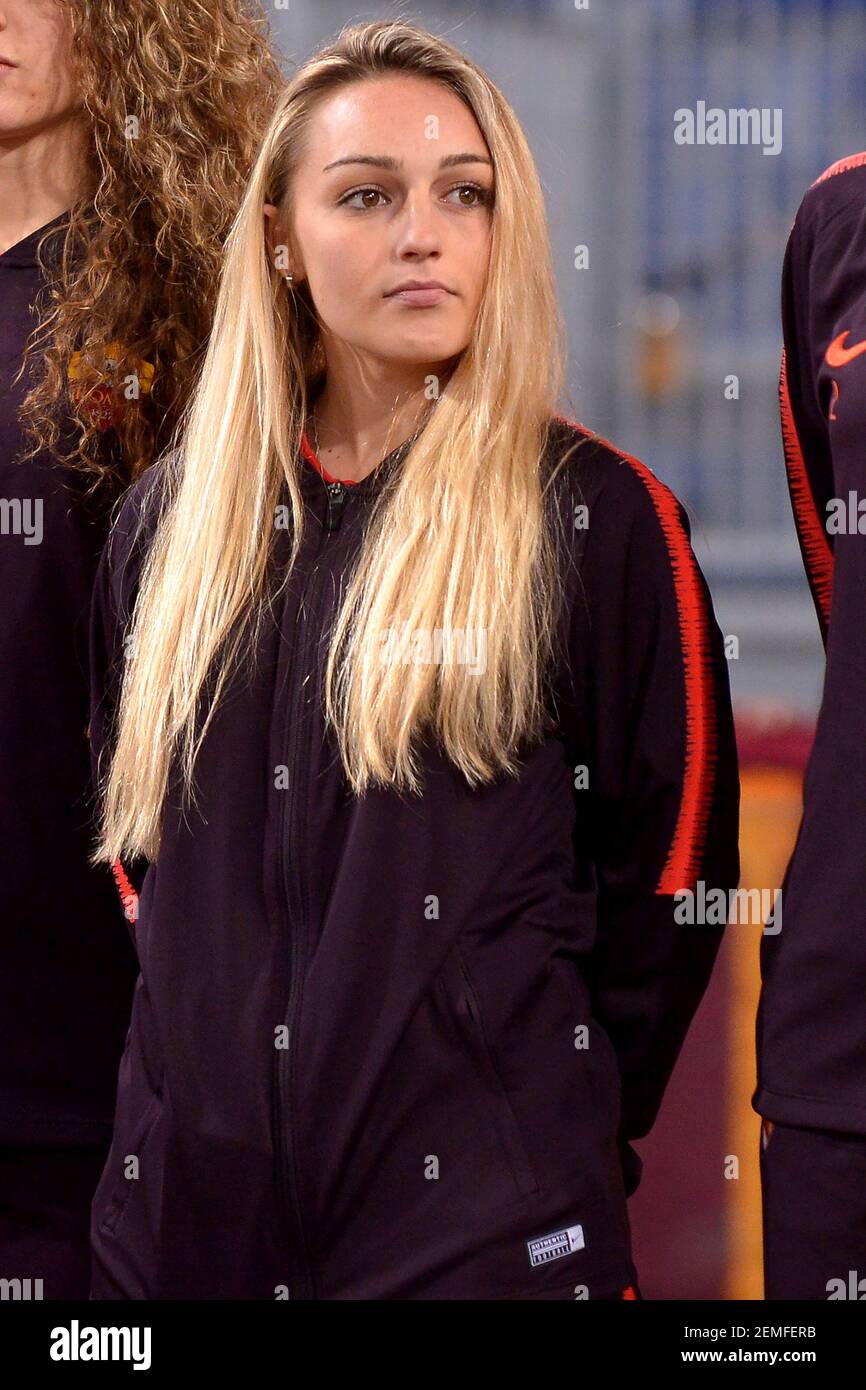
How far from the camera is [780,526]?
303 centimetres

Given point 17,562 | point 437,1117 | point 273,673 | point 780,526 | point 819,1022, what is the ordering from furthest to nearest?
point 780,526
point 17,562
point 273,673
point 437,1117
point 819,1022

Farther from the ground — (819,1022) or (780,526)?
(780,526)

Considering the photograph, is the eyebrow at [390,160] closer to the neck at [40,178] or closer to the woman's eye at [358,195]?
the woman's eye at [358,195]

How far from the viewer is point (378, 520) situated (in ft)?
4.47

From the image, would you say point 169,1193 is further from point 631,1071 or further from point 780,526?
point 780,526

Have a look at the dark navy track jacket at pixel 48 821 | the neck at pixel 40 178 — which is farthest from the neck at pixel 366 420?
the neck at pixel 40 178

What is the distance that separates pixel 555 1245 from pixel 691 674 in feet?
1.49

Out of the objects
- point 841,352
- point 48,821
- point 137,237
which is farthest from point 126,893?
point 841,352

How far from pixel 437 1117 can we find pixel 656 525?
494mm

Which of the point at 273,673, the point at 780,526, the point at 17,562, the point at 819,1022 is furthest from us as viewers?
the point at 780,526

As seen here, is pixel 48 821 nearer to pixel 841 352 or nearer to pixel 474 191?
pixel 474 191

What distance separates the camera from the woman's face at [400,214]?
136 cm

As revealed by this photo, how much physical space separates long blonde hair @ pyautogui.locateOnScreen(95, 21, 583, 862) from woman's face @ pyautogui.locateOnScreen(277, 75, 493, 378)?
0.06ft
